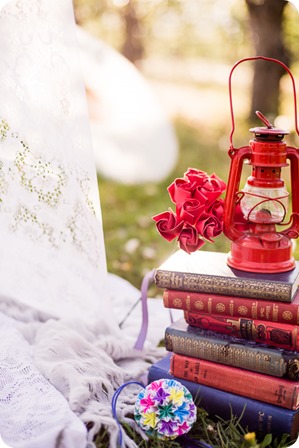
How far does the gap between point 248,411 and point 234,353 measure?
13 cm

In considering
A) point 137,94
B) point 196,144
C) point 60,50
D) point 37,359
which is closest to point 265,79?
point 196,144

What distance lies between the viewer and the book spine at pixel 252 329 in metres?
1.33

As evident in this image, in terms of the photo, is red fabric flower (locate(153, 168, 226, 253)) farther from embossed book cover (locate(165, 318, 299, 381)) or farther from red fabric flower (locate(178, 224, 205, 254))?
embossed book cover (locate(165, 318, 299, 381))

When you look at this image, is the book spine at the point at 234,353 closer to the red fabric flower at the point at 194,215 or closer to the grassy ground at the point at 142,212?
the red fabric flower at the point at 194,215

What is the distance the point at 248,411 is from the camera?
53.6 inches

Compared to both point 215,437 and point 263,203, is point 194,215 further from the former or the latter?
point 215,437

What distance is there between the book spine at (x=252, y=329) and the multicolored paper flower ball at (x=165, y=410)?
0.16 meters

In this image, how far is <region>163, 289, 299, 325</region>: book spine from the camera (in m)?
1.33

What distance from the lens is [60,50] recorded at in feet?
4.99

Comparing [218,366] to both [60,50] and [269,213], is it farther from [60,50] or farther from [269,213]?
[60,50]

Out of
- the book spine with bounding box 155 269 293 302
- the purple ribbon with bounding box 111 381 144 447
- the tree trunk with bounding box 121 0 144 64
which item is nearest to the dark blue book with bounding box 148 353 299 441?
the purple ribbon with bounding box 111 381 144 447

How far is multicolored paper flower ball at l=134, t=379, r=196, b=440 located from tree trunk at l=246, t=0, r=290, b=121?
2.82 metres

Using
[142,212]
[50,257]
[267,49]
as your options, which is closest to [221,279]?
[50,257]

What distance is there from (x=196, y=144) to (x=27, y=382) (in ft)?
9.49
